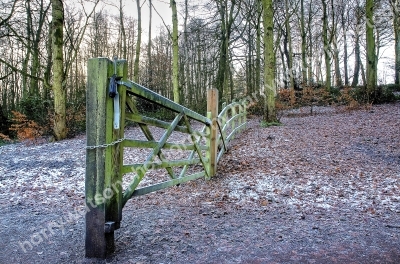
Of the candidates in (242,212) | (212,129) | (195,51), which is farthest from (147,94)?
(195,51)

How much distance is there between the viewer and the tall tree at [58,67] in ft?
31.7

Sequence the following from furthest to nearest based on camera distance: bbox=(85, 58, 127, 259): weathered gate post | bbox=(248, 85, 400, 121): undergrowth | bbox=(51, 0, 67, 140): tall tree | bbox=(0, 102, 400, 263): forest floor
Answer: bbox=(248, 85, 400, 121): undergrowth, bbox=(51, 0, 67, 140): tall tree, bbox=(0, 102, 400, 263): forest floor, bbox=(85, 58, 127, 259): weathered gate post

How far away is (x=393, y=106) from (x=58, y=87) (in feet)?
45.7

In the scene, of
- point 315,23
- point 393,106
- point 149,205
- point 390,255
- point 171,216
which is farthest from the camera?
point 315,23

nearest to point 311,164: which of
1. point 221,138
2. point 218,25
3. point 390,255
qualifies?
point 221,138

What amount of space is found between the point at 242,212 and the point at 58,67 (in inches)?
346

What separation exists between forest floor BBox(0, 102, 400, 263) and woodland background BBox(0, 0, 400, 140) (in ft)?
21.8

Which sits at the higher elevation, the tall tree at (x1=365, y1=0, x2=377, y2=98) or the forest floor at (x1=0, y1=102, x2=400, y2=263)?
the tall tree at (x1=365, y1=0, x2=377, y2=98)

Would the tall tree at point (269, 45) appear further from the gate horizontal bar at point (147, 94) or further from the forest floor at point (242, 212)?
the gate horizontal bar at point (147, 94)

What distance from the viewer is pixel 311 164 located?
19.0 feet

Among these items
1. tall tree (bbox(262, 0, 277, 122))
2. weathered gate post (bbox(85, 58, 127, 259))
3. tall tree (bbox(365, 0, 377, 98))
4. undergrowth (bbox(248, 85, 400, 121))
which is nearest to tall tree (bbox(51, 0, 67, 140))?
tall tree (bbox(262, 0, 277, 122))

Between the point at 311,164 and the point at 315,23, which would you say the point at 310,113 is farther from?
the point at 315,23

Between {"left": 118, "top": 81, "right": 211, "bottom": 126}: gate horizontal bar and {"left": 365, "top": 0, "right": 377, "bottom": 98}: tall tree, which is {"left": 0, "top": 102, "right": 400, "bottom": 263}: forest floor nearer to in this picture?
{"left": 118, "top": 81, "right": 211, "bottom": 126}: gate horizontal bar

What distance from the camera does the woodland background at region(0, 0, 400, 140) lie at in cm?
1302
